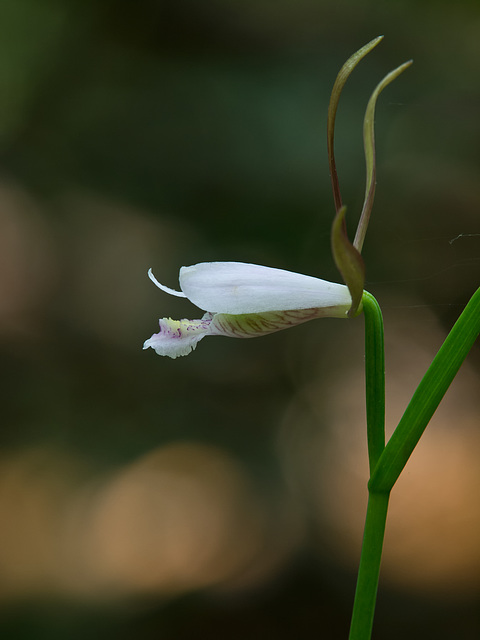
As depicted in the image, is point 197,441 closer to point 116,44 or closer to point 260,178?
point 260,178

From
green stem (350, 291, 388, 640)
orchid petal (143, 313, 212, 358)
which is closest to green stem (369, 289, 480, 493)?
green stem (350, 291, 388, 640)

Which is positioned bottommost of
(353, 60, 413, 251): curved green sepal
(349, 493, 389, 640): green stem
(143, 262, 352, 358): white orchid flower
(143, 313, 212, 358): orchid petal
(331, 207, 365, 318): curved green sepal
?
(349, 493, 389, 640): green stem

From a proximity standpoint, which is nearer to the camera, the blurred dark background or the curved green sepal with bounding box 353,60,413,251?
the curved green sepal with bounding box 353,60,413,251

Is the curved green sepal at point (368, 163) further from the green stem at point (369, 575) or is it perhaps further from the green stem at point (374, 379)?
the green stem at point (369, 575)

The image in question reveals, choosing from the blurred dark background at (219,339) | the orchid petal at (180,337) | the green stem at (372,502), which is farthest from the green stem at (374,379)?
the blurred dark background at (219,339)

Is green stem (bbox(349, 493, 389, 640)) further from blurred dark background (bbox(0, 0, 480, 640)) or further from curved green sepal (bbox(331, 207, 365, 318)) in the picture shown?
blurred dark background (bbox(0, 0, 480, 640))

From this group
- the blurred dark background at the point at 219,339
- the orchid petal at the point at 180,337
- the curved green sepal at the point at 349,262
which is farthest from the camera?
the blurred dark background at the point at 219,339
